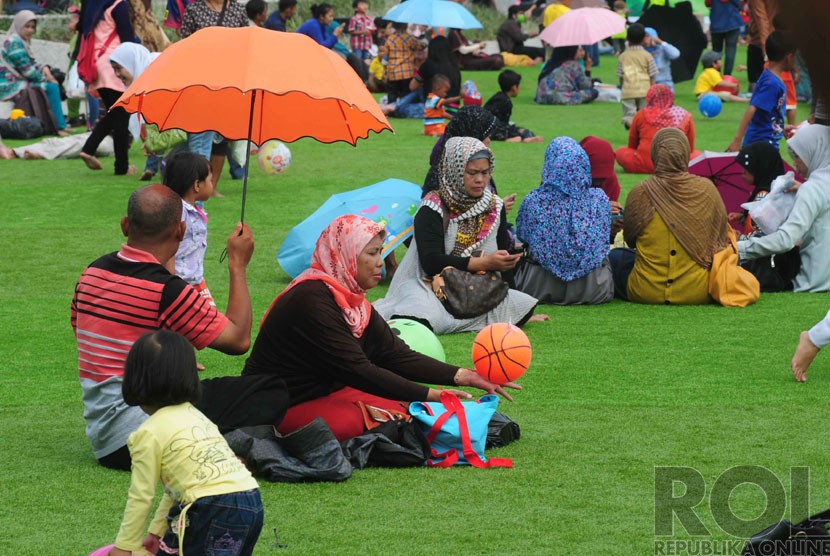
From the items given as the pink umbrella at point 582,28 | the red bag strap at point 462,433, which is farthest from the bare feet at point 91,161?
the red bag strap at point 462,433

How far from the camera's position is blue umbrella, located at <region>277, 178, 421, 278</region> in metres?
8.38

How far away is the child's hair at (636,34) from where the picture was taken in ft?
56.4

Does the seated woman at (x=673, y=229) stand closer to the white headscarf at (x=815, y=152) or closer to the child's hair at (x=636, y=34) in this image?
the white headscarf at (x=815, y=152)

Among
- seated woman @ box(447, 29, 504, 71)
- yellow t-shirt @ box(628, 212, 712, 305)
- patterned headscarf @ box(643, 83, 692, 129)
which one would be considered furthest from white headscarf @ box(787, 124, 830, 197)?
seated woman @ box(447, 29, 504, 71)

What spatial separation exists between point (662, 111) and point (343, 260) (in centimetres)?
864

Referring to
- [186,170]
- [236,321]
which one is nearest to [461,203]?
[186,170]

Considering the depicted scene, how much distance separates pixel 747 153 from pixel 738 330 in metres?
2.13

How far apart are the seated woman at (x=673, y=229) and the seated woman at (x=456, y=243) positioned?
115 centimetres

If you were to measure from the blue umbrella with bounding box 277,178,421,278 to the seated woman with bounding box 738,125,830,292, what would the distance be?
8.10ft

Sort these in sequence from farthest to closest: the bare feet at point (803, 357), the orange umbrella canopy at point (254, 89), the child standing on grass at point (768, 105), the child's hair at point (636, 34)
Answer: the child's hair at point (636, 34) → the child standing on grass at point (768, 105) → the bare feet at point (803, 357) → the orange umbrella canopy at point (254, 89)

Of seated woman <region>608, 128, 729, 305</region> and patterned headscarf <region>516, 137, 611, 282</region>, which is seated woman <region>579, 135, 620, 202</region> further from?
patterned headscarf <region>516, 137, 611, 282</region>

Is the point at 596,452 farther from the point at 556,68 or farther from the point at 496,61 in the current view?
the point at 496,61

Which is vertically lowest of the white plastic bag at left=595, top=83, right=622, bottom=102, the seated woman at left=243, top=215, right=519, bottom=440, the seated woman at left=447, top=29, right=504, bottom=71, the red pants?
the white plastic bag at left=595, top=83, right=622, bottom=102

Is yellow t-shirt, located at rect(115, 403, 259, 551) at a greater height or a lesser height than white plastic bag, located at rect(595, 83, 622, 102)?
greater
